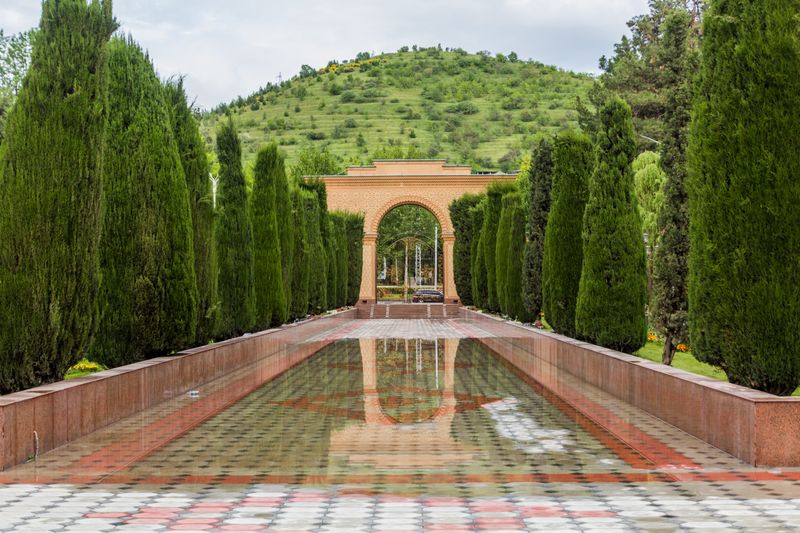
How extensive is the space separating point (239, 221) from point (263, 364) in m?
2.59

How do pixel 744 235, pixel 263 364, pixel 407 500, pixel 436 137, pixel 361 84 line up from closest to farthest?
pixel 407 500
pixel 744 235
pixel 263 364
pixel 436 137
pixel 361 84

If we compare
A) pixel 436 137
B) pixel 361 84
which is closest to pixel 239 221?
pixel 436 137

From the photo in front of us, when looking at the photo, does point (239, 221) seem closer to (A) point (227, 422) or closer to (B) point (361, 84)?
(A) point (227, 422)

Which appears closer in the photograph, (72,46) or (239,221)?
(72,46)

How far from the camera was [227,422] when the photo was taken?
29.0 ft

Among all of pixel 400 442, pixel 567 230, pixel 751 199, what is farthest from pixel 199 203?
pixel 751 199

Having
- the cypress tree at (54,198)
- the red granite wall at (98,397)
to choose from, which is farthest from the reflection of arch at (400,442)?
the cypress tree at (54,198)

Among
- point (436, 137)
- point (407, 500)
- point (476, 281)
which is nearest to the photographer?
point (407, 500)

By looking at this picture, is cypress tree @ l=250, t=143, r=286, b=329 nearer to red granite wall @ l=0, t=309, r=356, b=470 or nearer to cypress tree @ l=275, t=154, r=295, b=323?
cypress tree @ l=275, t=154, r=295, b=323

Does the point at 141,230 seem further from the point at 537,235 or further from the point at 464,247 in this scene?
the point at 464,247

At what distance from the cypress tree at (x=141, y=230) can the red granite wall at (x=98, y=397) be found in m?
0.46

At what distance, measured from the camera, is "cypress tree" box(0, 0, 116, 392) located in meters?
7.93

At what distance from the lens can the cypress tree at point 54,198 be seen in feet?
26.0

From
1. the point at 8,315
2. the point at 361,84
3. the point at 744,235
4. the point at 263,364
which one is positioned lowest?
the point at 263,364
